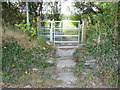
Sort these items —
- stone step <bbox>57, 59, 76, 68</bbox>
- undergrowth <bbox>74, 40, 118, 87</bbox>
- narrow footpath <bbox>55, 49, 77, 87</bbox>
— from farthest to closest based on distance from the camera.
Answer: stone step <bbox>57, 59, 76, 68</bbox> < narrow footpath <bbox>55, 49, 77, 87</bbox> < undergrowth <bbox>74, 40, 118, 87</bbox>

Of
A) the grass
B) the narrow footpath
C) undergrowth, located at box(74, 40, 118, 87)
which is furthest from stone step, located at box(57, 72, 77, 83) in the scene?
the grass

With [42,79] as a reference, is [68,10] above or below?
above

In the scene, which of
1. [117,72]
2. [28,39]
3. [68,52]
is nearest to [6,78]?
[28,39]

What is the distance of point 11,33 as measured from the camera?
6.97 ft

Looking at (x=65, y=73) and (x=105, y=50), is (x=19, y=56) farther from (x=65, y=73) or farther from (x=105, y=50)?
(x=105, y=50)

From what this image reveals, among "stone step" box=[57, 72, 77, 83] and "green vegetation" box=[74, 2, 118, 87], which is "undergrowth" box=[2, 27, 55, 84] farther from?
"green vegetation" box=[74, 2, 118, 87]

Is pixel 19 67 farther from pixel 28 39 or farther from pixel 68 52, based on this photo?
pixel 68 52

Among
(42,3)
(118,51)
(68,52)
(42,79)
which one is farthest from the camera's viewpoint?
(42,3)

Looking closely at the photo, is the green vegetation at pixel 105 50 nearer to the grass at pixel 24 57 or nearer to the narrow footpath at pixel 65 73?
the narrow footpath at pixel 65 73

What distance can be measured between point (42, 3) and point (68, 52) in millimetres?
2034

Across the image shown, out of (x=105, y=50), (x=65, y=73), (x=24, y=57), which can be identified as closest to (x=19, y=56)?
(x=24, y=57)

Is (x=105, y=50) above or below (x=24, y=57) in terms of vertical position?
above

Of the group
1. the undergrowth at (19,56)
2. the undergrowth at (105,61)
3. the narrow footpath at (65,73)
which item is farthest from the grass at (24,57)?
the undergrowth at (105,61)

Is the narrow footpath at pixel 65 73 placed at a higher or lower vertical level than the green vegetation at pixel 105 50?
lower
